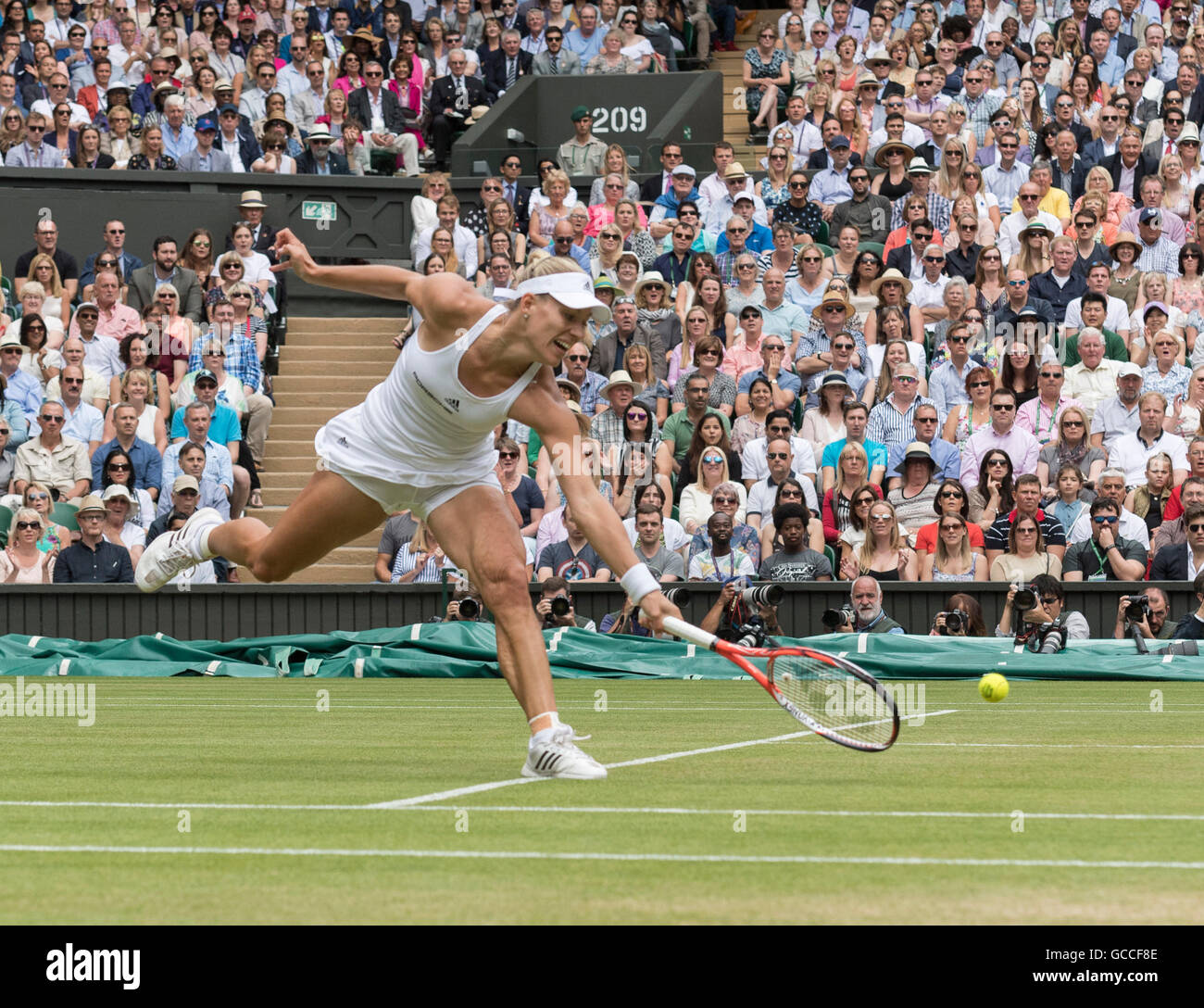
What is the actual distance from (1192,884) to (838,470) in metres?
12.7

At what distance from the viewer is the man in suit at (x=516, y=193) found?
74.2 feet

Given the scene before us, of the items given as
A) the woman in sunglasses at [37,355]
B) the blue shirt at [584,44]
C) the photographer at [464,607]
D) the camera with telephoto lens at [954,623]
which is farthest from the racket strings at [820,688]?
the blue shirt at [584,44]

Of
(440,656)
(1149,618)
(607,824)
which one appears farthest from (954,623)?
(607,824)

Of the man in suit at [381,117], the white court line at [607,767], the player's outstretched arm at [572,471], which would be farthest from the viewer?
the man in suit at [381,117]

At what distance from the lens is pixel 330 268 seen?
8.41 m

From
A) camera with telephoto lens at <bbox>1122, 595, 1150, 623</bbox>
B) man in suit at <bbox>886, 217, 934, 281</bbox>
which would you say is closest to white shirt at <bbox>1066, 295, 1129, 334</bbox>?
man in suit at <bbox>886, 217, 934, 281</bbox>

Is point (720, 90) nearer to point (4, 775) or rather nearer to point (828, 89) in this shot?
point (828, 89)

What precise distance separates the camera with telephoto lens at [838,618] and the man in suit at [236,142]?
1130 cm

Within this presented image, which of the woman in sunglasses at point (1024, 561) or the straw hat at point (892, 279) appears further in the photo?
the straw hat at point (892, 279)

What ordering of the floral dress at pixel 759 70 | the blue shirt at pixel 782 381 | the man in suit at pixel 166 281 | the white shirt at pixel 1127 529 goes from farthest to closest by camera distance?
1. the floral dress at pixel 759 70
2. the man in suit at pixel 166 281
3. the blue shirt at pixel 782 381
4. the white shirt at pixel 1127 529

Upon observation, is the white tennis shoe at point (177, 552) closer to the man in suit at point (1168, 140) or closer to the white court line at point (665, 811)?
the white court line at point (665, 811)

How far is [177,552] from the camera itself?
31.4 feet

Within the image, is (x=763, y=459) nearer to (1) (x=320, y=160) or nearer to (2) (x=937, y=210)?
(2) (x=937, y=210)

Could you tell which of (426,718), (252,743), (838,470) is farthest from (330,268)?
(838,470)
